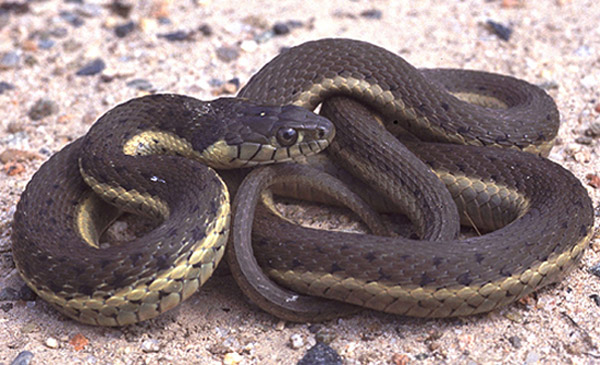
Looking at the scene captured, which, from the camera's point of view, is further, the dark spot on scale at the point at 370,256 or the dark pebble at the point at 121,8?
the dark pebble at the point at 121,8

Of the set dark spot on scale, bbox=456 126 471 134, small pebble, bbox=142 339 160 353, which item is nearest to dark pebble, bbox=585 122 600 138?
dark spot on scale, bbox=456 126 471 134

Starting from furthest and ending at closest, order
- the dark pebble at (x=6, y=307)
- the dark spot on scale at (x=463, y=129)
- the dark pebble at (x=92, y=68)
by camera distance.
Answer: the dark pebble at (x=92, y=68) → the dark spot on scale at (x=463, y=129) → the dark pebble at (x=6, y=307)

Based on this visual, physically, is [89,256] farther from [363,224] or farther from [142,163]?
[363,224]

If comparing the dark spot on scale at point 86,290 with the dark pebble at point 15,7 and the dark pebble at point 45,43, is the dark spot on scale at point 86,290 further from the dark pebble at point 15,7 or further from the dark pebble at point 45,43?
the dark pebble at point 15,7

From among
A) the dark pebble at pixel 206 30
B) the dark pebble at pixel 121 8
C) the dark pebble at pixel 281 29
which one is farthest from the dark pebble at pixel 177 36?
the dark pebble at pixel 281 29

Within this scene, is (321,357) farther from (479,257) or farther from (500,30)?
(500,30)

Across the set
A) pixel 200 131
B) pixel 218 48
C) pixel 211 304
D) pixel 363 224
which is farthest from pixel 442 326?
pixel 218 48

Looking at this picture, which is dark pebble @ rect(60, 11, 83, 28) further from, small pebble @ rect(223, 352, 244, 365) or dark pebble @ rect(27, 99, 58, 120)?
small pebble @ rect(223, 352, 244, 365)
